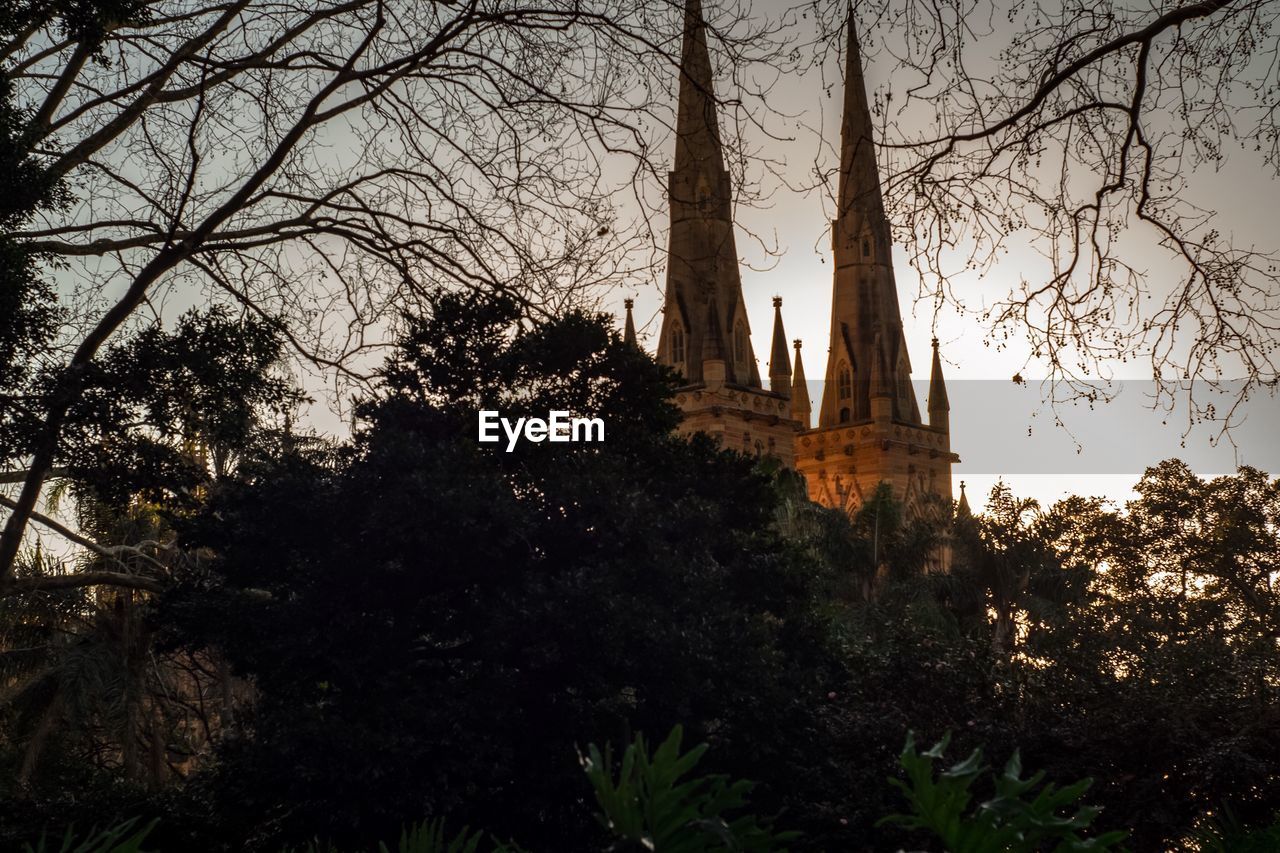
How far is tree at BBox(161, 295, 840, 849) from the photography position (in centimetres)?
1209

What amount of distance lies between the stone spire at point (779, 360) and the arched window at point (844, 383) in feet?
15.4

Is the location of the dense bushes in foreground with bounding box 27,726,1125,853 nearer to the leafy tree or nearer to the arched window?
the leafy tree

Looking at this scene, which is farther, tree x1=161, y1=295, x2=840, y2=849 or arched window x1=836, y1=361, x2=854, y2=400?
arched window x1=836, y1=361, x2=854, y2=400

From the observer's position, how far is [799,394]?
269 feet

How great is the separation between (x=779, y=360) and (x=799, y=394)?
6.66 meters

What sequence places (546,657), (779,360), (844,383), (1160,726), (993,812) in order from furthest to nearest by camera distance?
(844,383), (779,360), (1160,726), (546,657), (993,812)

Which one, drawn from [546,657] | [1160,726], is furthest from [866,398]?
[546,657]

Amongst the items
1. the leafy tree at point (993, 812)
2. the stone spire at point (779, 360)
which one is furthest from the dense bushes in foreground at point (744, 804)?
the stone spire at point (779, 360)

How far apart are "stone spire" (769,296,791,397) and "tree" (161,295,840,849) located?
58.3 meters

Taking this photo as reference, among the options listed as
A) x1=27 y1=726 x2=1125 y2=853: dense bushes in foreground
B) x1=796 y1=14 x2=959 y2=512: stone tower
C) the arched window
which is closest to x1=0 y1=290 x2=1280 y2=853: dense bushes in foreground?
x1=27 y1=726 x2=1125 y2=853: dense bushes in foreground

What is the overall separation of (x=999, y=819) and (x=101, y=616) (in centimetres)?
2108

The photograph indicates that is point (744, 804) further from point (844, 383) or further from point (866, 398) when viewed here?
point (844, 383)

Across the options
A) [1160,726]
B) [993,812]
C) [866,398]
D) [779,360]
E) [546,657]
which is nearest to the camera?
[993,812]

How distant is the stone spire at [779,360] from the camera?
2896 inches
